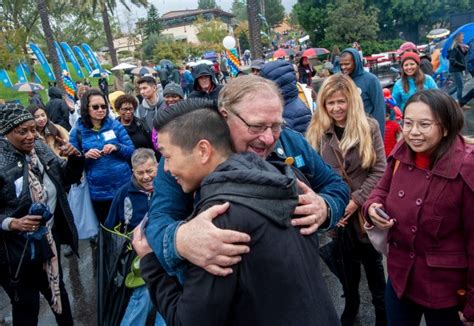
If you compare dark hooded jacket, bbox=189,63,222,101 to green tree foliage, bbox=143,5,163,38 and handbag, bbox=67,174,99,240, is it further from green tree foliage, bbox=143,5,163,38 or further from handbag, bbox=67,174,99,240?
green tree foliage, bbox=143,5,163,38

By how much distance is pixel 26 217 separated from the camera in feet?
8.54

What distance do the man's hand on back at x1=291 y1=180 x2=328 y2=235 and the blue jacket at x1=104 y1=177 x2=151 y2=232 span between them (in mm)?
1864

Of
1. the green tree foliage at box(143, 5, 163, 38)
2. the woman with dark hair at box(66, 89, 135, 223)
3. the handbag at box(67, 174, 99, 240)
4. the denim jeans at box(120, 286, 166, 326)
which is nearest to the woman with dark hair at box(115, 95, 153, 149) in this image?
the woman with dark hair at box(66, 89, 135, 223)

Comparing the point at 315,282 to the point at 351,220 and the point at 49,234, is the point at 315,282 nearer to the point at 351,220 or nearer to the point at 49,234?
the point at 351,220

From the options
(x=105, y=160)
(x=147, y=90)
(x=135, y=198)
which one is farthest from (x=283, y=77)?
(x=147, y=90)

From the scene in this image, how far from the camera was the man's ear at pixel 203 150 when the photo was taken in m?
1.30

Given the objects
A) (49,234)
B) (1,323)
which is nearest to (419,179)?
(49,234)

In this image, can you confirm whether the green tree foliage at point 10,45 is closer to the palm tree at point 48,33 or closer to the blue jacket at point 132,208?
the palm tree at point 48,33

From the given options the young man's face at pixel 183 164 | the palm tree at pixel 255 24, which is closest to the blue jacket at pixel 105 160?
the young man's face at pixel 183 164

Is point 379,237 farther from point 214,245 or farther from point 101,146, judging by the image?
point 101,146

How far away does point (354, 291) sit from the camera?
307 cm

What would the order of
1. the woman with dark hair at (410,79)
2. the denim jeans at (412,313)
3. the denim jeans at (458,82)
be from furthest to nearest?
the denim jeans at (458,82), the woman with dark hair at (410,79), the denim jeans at (412,313)

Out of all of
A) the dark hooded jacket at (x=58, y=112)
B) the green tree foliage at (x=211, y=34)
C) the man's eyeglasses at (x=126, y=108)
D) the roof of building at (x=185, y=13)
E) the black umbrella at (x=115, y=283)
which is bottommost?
the black umbrella at (x=115, y=283)

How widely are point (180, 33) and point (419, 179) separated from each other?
86.9m
